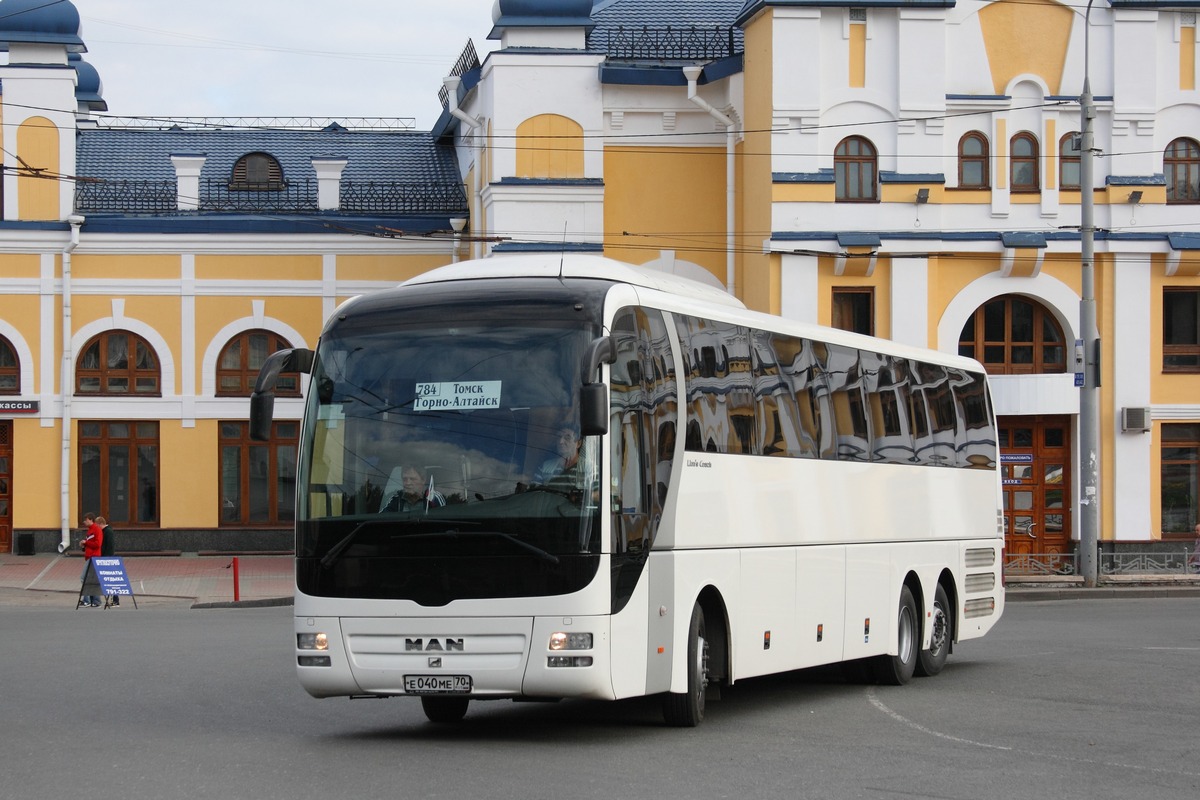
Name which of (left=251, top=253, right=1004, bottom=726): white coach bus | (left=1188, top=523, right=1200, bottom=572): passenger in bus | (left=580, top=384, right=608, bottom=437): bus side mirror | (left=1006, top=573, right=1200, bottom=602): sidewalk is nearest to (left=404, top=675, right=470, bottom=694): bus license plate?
(left=251, top=253, right=1004, bottom=726): white coach bus

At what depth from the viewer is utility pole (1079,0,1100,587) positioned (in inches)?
1171

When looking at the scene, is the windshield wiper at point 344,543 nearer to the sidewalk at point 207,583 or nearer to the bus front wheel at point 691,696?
the bus front wheel at point 691,696

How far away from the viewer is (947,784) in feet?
32.5

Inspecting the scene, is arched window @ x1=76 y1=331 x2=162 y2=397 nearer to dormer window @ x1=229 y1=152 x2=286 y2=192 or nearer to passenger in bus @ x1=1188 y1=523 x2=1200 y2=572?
dormer window @ x1=229 y1=152 x2=286 y2=192

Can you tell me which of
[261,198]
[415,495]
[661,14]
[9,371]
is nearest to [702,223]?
[661,14]

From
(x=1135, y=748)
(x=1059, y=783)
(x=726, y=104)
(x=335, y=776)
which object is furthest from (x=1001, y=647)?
(x=726, y=104)

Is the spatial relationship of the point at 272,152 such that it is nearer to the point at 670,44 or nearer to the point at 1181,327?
the point at 670,44

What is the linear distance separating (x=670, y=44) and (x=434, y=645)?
90.2 ft

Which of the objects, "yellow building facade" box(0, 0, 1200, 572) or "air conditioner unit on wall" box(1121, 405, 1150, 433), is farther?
A: "air conditioner unit on wall" box(1121, 405, 1150, 433)

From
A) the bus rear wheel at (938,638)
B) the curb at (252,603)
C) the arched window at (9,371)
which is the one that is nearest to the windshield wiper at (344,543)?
the bus rear wheel at (938,638)

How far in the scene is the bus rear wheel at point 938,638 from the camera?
17219mm

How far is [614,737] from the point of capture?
11.9 meters

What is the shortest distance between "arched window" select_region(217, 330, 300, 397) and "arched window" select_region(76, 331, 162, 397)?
140cm

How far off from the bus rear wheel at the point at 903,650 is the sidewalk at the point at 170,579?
1506 cm
